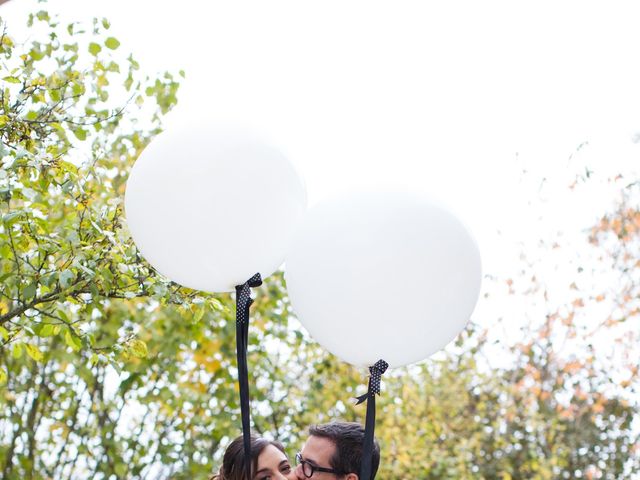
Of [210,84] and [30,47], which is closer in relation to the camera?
[30,47]

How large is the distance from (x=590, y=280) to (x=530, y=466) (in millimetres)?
1469

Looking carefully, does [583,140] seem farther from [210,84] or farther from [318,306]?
[318,306]

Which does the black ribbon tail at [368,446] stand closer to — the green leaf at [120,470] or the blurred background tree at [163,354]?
the blurred background tree at [163,354]

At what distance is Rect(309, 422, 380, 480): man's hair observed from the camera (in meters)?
2.06

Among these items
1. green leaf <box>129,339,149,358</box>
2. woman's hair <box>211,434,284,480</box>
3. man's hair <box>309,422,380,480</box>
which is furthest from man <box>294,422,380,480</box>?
green leaf <box>129,339,149,358</box>

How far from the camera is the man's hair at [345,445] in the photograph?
6.75 feet

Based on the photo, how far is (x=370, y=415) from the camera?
1796mm

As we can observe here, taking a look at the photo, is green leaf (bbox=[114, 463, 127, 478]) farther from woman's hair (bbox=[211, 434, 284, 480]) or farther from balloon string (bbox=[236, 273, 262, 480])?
balloon string (bbox=[236, 273, 262, 480])

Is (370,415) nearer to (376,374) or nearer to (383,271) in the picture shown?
(376,374)

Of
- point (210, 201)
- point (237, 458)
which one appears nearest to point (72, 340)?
point (237, 458)

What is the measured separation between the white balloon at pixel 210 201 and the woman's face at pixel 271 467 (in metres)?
0.57

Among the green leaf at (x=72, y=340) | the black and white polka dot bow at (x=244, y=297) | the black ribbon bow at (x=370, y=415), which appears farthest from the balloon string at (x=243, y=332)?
the green leaf at (x=72, y=340)

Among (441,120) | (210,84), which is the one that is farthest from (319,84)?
(210,84)

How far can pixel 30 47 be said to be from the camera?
11.0 ft
